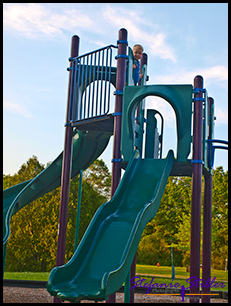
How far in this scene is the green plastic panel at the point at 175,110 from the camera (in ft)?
26.0

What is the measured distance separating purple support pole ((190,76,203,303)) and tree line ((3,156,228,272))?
53.7 feet

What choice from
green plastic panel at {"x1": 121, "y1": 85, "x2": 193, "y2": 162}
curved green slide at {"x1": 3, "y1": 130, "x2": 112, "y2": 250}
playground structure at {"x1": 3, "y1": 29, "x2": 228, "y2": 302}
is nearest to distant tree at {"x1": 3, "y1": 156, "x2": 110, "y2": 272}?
curved green slide at {"x1": 3, "y1": 130, "x2": 112, "y2": 250}

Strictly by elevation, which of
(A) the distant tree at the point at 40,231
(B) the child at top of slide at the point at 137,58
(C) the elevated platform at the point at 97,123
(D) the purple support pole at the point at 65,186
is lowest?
(A) the distant tree at the point at 40,231

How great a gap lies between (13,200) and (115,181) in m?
4.55

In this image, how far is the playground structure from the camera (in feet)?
20.5

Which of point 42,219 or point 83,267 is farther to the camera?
point 42,219

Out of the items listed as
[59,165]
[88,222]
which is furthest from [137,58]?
[88,222]

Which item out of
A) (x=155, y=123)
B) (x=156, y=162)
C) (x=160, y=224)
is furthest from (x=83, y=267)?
(x=160, y=224)

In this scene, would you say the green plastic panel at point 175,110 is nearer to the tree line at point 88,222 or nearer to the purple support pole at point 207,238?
the purple support pole at point 207,238

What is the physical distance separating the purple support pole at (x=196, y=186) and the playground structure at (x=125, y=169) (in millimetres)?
19

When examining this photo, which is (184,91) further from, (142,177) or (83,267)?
(83,267)

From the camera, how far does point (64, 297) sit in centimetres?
566

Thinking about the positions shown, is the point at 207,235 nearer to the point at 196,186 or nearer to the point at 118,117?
the point at 196,186

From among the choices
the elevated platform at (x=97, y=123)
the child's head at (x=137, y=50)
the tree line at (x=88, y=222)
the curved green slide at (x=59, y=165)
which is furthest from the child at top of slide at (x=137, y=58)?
the tree line at (x=88, y=222)
